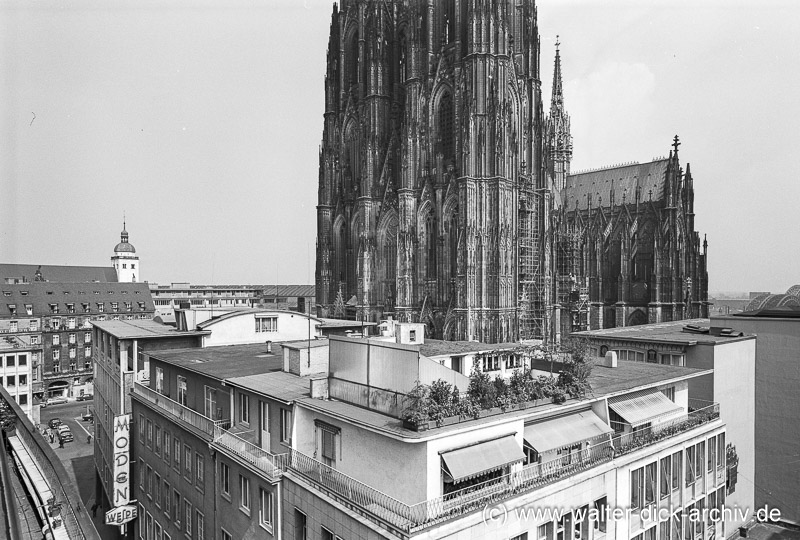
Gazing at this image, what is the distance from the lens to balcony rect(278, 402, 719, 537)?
11.8 m

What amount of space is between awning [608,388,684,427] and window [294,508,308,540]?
404 inches

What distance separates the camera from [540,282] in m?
62.0

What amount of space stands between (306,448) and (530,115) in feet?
184

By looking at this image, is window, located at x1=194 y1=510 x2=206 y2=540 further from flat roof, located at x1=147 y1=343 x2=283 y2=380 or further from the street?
the street

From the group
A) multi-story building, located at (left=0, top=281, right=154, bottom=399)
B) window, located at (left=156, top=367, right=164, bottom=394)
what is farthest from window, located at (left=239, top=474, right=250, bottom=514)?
multi-story building, located at (left=0, top=281, right=154, bottom=399)

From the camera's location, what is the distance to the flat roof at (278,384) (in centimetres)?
1705

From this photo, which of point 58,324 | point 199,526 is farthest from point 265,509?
point 58,324

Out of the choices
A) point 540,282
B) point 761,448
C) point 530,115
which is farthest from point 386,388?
point 530,115

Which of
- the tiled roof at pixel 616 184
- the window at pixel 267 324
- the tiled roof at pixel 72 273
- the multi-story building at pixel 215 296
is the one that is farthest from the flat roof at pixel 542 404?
the tiled roof at pixel 72 273

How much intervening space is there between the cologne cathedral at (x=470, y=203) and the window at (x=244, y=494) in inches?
1474

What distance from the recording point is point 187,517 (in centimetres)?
2223

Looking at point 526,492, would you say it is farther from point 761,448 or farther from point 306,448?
point 761,448

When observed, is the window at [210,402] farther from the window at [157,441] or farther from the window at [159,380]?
the window at [159,380]

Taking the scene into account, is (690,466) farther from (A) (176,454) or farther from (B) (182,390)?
(B) (182,390)
